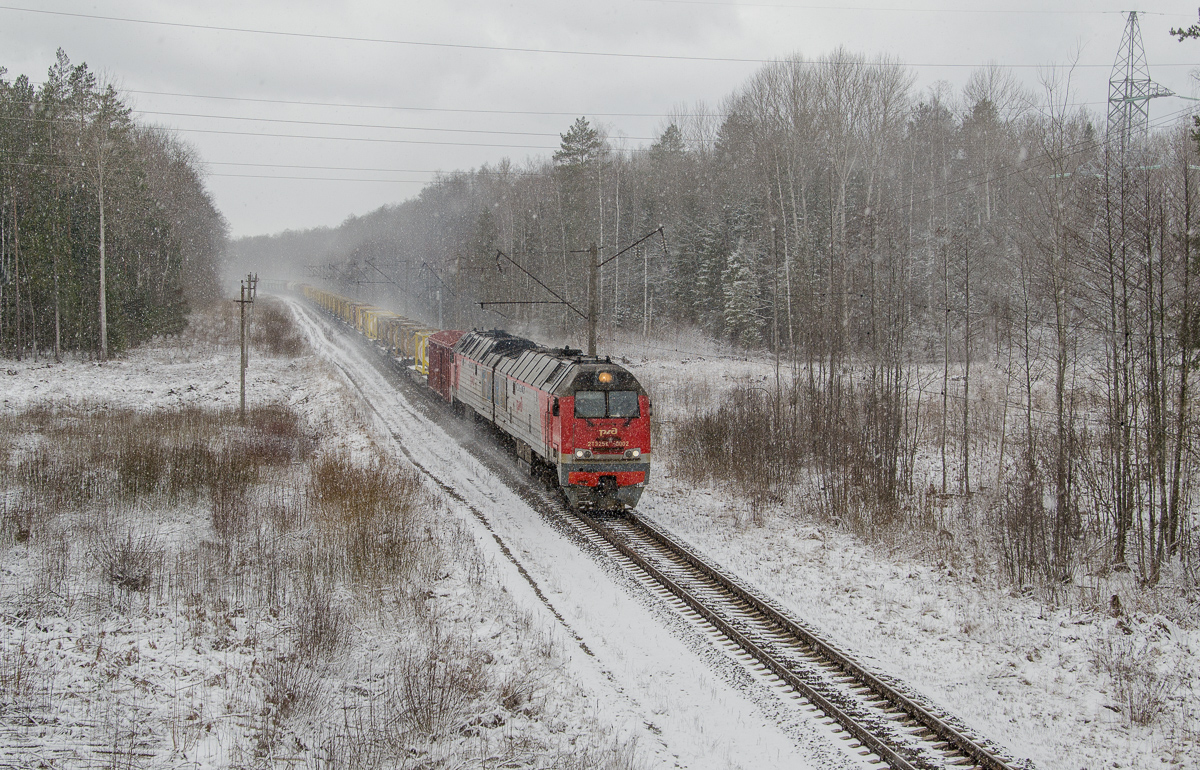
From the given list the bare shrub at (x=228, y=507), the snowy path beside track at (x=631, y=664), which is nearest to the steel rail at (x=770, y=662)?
the snowy path beside track at (x=631, y=664)

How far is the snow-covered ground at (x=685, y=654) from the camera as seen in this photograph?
6.68 meters

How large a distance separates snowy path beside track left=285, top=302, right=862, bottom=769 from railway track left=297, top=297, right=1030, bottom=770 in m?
0.43

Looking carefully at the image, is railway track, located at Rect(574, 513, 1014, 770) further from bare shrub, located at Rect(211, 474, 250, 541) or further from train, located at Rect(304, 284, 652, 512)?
bare shrub, located at Rect(211, 474, 250, 541)

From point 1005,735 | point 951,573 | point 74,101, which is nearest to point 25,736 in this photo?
point 1005,735

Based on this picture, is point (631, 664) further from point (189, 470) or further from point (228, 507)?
point (189, 470)

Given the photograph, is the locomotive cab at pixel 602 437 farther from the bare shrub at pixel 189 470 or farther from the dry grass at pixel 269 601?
the bare shrub at pixel 189 470

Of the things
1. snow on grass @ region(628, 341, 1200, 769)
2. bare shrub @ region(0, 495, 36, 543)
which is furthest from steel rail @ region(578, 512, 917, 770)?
bare shrub @ region(0, 495, 36, 543)

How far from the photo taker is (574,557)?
12133 mm

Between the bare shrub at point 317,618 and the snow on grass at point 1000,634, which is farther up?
the bare shrub at point 317,618

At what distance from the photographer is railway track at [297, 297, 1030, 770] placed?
6605 millimetres

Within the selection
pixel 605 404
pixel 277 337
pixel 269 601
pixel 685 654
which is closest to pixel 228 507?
pixel 269 601

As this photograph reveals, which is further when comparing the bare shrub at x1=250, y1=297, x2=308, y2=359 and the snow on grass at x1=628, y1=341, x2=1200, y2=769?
the bare shrub at x1=250, y1=297, x2=308, y2=359

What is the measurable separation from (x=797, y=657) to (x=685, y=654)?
1.28 metres

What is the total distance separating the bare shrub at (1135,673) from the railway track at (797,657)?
177 cm
